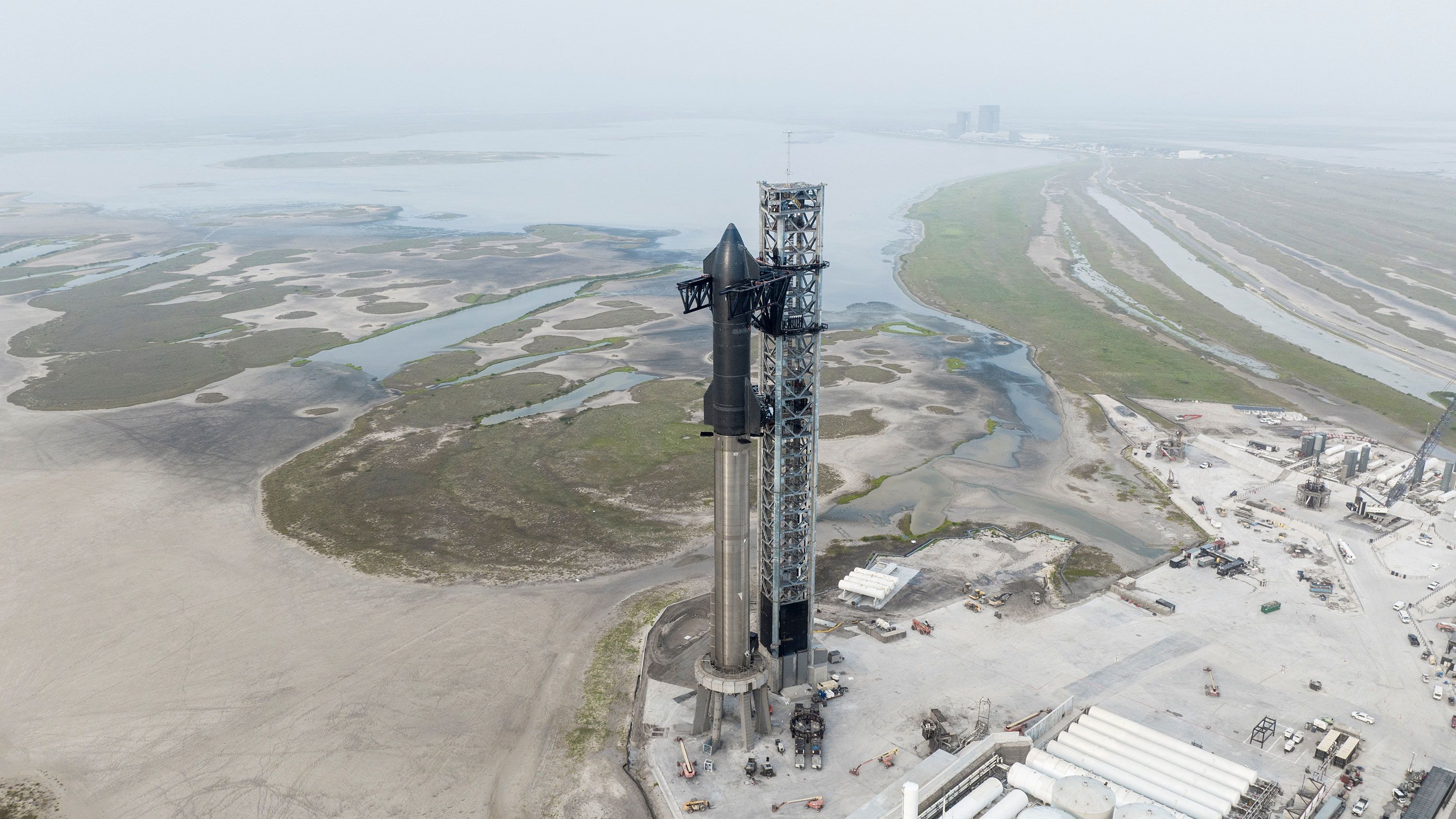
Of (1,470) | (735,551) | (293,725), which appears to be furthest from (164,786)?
(1,470)

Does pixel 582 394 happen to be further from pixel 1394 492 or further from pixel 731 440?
pixel 1394 492

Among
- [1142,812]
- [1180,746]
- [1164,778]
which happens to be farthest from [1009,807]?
[1180,746]

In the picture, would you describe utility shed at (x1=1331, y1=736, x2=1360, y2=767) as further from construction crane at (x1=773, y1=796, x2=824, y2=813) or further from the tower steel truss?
the tower steel truss

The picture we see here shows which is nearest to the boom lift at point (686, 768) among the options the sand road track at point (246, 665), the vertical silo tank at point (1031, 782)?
the sand road track at point (246, 665)

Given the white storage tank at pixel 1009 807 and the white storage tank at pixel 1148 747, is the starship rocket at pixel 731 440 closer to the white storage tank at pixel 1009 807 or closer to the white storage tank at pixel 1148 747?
the white storage tank at pixel 1009 807

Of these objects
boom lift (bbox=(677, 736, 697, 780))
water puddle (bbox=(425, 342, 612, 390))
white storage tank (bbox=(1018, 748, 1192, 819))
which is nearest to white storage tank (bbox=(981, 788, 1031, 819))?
white storage tank (bbox=(1018, 748, 1192, 819))
